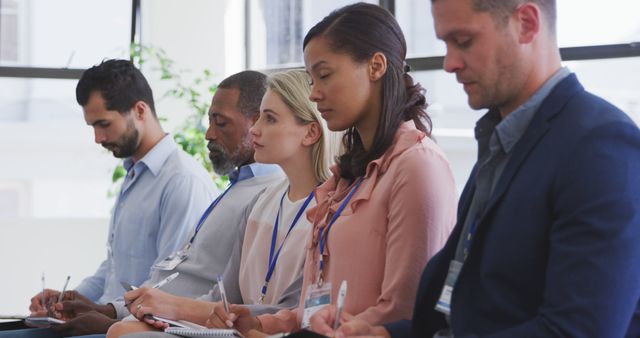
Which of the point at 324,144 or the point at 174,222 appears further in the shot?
the point at 174,222

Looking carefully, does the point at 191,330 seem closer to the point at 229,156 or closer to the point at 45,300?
the point at 229,156

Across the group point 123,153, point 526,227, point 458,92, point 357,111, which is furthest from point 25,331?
point 458,92

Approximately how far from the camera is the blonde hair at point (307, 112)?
9.28ft

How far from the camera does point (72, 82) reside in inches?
241

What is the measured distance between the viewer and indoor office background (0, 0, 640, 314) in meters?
5.96

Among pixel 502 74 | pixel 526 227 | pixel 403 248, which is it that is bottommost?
pixel 403 248

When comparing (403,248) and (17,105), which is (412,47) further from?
(403,248)

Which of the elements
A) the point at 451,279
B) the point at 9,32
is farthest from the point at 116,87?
the point at 451,279

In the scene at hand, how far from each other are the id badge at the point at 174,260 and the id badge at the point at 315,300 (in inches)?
41.4

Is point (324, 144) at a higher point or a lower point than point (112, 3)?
lower

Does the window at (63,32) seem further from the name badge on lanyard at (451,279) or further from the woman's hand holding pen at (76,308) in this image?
the name badge on lanyard at (451,279)

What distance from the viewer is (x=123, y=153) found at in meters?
4.04

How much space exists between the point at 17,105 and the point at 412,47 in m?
2.66

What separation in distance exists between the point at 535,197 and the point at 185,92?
4.34 meters
